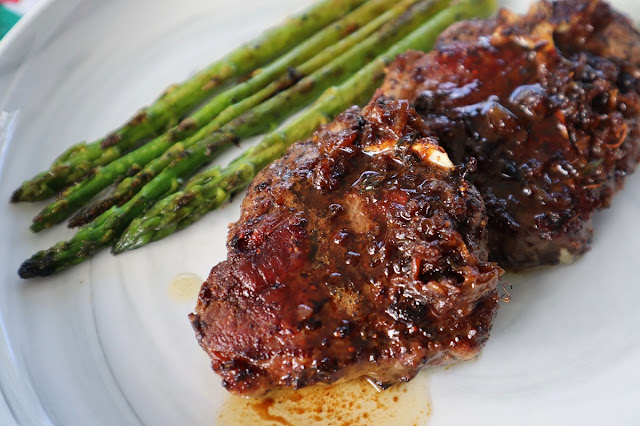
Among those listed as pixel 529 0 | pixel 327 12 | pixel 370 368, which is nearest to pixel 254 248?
pixel 370 368

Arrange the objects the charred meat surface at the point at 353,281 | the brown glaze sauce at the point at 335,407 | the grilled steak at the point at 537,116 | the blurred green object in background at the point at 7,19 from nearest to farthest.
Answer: the charred meat surface at the point at 353,281, the brown glaze sauce at the point at 335,407, the grilled steak at the point at 537,116, the blurred green object in background at the point at 7,19

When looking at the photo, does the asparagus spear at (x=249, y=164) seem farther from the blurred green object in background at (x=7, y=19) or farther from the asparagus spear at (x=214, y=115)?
the blurred green object in background at (x=7, y=19)

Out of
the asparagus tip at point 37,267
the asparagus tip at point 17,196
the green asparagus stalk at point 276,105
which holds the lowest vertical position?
the asparagus tip at point 37,267

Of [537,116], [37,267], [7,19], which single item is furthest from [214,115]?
[537,116]

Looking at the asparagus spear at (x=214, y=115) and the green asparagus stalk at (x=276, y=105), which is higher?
the asparagus spear at (x=214, y=115)

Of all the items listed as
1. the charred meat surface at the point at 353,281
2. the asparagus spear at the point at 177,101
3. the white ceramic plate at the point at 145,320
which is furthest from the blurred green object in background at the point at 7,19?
the charred meat surface at the point at 353,281

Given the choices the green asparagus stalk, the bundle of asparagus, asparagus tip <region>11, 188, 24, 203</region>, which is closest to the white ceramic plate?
asparagus tip <region>11, 188, 24, 203</region>

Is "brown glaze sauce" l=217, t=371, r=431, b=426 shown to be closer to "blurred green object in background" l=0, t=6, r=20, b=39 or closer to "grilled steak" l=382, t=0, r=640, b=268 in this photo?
"grilled steak" l=382, t=0, r=640, b=268
